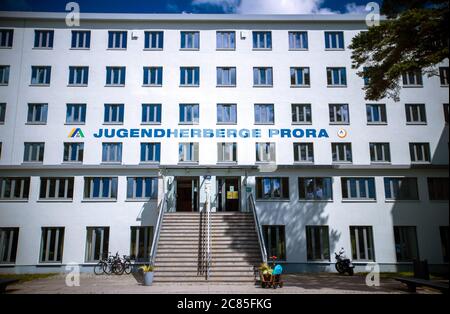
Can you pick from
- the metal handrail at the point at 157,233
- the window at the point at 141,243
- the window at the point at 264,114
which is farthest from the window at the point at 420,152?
the window at the point at 141,243

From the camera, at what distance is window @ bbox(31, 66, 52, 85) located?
23391 mm

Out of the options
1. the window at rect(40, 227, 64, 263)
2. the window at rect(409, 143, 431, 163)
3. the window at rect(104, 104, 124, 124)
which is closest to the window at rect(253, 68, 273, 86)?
the window at rect(104, 104, 124, 124)

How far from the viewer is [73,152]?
882 inches

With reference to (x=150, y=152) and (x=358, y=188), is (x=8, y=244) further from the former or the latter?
(x=358, y=188)

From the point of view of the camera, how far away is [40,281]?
16594 millimetres

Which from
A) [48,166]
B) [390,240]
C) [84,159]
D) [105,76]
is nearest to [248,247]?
[390,240]

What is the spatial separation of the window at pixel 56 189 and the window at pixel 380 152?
19817 millimetres

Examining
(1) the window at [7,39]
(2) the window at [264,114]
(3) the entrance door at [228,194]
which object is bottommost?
(3) the entrance door at [228,194]

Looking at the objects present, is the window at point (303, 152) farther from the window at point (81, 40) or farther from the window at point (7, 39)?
the window at point (7, 39)

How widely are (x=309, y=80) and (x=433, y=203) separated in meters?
11.5

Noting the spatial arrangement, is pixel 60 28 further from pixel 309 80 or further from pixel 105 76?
pixel 309 80

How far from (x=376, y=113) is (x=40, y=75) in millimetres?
23237

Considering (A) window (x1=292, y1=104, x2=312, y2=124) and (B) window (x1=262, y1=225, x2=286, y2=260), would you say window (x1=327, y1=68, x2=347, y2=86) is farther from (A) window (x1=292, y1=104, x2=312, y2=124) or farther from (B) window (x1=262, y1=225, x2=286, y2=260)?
(B) window (x1=262, y1=225, x2=286, y2=260)

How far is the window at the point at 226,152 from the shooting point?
22594 mm
